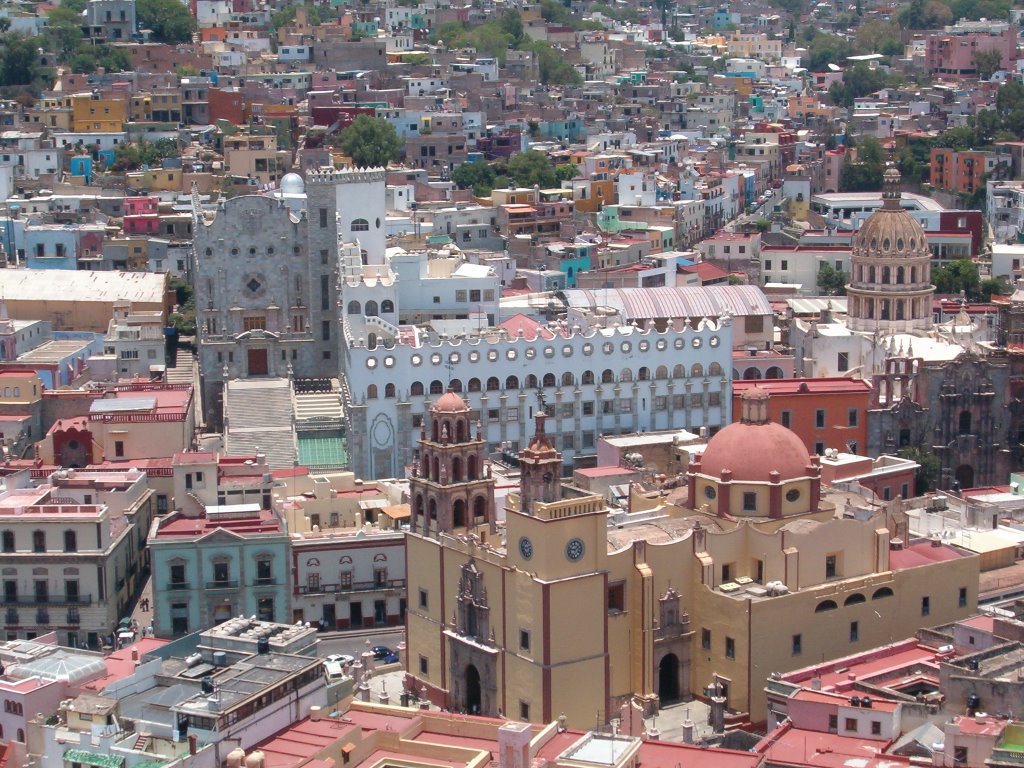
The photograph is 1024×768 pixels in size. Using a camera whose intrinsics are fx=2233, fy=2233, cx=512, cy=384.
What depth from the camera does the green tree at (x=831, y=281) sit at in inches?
4651

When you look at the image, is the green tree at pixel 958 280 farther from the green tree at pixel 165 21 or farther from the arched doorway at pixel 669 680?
the green tree at pixel 165 21

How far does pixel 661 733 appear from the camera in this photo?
65.1 metres

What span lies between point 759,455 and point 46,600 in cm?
2388

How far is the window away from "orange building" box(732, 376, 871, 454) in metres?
25.6

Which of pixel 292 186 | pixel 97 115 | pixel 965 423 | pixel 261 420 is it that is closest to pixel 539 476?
pixel 261 420

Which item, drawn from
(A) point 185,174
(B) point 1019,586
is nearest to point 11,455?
(B) point 1019,586

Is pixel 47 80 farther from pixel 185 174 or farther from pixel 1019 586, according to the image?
pixel 1019 586

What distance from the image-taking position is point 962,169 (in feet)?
494

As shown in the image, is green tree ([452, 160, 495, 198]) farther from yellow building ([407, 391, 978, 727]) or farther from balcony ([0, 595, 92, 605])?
yellow building ([407, 391, 978, 727])

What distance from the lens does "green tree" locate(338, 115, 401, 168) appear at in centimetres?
14225

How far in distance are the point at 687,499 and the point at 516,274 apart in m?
42.2

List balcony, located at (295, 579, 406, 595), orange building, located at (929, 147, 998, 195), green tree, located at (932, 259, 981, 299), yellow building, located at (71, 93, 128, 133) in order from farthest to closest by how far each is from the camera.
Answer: orange building, located at (929, 147, 998, 195) → yellow building, located at (71, 93, 128, 133) → green tree, located at (932, 259, 981, 299) → balcony, located at (295, 579, 406, 595)

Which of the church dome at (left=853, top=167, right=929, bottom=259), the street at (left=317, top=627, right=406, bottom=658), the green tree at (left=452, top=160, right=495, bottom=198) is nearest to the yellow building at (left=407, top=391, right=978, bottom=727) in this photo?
the street at (left=317, top=627, right=406, bottom=658)

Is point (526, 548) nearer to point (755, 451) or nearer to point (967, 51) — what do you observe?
point (755, 451)
